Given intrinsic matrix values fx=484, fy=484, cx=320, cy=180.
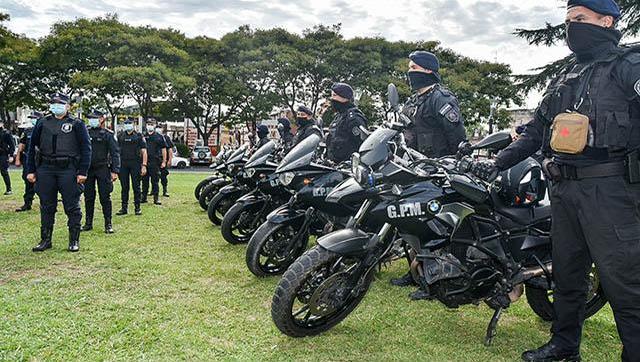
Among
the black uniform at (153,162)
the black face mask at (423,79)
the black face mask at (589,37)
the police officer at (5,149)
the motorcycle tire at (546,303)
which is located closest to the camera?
the black face mask at (589,37)

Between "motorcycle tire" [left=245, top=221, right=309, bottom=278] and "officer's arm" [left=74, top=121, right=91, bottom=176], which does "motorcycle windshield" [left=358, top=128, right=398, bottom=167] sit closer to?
"motorcycle tire" [left=245, top=221, right=309, bottom=278]

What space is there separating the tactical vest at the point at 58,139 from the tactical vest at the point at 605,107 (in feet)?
16.7

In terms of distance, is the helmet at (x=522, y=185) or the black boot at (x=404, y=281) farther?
the black boot at (x=404, y=281)

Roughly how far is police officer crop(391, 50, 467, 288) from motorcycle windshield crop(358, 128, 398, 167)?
1.36m

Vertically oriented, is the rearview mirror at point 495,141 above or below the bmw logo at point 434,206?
above

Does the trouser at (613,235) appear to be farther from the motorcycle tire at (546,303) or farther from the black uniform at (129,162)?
the black uniform at (129,162)

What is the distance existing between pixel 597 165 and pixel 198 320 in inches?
107

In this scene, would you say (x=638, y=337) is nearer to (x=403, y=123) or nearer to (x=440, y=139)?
(x=403, y=123)

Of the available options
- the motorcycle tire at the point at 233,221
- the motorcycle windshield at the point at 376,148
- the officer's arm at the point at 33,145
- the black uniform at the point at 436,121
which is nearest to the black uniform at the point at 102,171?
Answer: the officer's arm at the point at 33,145

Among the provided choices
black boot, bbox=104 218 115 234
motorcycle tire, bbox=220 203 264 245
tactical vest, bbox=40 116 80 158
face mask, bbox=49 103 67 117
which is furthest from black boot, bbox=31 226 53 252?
motorcycle tire, bbox=220 203 264 245

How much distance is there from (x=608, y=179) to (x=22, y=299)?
4.14 m

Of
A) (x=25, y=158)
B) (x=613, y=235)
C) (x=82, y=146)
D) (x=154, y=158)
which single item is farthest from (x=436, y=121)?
(x=154, y=158)

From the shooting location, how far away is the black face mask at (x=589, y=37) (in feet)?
8.55

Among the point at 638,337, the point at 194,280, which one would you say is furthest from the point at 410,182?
the point at 194,280
